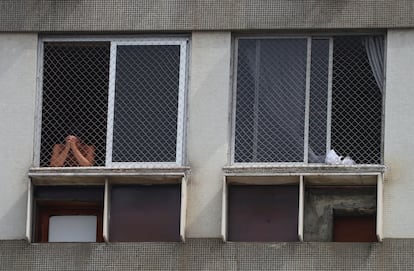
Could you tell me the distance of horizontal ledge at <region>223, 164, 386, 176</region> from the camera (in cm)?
2678

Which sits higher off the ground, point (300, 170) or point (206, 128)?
point (206, 128)

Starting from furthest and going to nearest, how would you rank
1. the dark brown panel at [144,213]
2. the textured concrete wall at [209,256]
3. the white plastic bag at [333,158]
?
the dark brown panel at [144,213], the white plastic bag at [333,158], the textured concrete wall at [209,256]

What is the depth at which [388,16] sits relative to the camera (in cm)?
2744

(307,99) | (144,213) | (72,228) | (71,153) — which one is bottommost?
(72,228)

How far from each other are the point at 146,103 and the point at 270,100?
6.03 ft

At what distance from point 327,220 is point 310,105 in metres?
1.70

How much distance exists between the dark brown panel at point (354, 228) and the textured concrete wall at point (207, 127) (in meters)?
1.74

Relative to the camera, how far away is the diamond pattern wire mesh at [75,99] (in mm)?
27922

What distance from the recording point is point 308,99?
2747 cm

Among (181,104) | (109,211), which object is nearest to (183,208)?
(109,211)

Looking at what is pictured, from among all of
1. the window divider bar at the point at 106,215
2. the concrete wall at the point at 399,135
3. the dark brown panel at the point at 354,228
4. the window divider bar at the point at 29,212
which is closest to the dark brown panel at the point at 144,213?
Answer: the window divider bar at the point at 106,215

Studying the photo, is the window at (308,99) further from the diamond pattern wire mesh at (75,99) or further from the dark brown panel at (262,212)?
the diamond pattern wire mesh at (75,99)

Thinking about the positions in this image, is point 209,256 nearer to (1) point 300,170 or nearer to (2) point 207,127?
(1) point 300,170

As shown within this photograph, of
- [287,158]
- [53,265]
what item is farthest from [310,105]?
[53,265]
